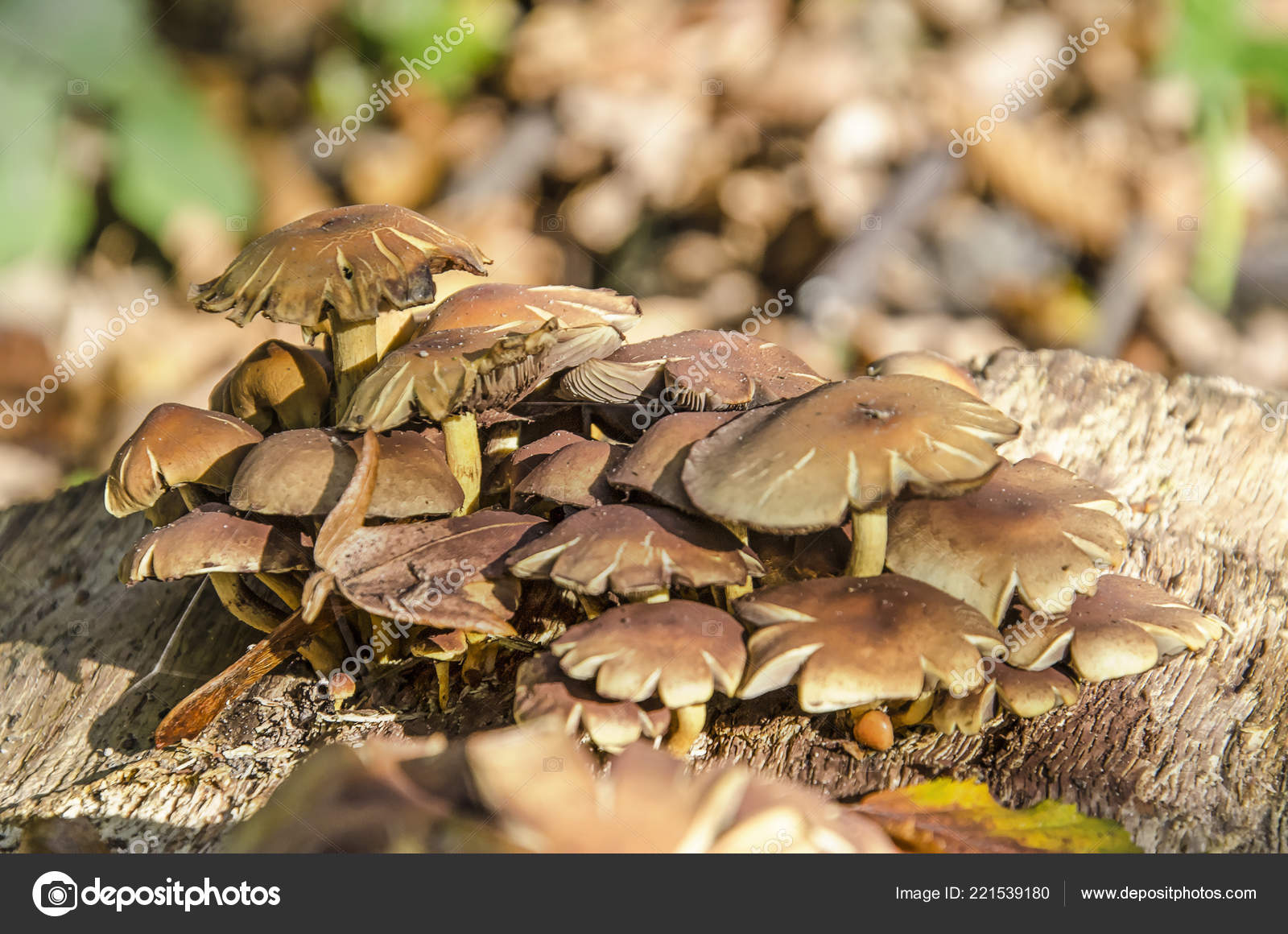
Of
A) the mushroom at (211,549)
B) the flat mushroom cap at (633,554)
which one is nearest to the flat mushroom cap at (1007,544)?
the flat mushroom cap at (633,554)

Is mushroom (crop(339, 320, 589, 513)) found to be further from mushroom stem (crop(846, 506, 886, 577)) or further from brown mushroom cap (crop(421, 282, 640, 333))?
mushroom stem (crop(846, 506, 886, 577))

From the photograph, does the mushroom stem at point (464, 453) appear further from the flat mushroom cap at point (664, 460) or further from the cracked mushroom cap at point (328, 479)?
the flat mushroom cap at point (664, 460)

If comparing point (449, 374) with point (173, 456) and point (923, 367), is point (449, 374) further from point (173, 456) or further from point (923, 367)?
Answer: point (923, 367)

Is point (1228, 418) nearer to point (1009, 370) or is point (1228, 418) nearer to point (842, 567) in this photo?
point (1009, 370)
